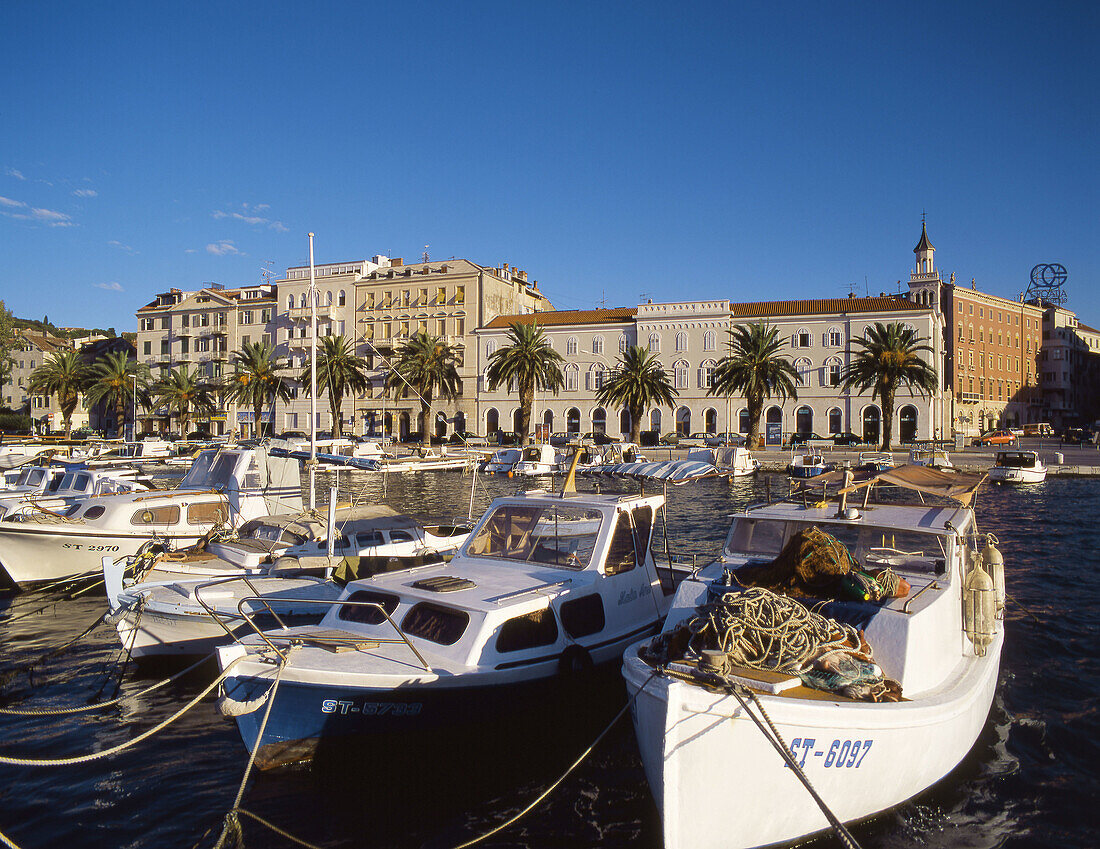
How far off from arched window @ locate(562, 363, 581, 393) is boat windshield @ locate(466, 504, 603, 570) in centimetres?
6671

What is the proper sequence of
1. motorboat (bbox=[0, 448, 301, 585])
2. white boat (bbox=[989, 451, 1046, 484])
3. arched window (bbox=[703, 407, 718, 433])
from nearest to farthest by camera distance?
motorboat (bbox=[0, 448, 301, 585]) → white boat (bbox=[989, 451, 1046, 484]) → arched window (bbox=[703, 407, 718, 433])

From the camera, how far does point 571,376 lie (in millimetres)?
78375

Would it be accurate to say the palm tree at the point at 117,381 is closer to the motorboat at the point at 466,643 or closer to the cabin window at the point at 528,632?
the motorboat at the point at 466,643

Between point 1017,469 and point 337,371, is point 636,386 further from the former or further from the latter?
point 1017,469

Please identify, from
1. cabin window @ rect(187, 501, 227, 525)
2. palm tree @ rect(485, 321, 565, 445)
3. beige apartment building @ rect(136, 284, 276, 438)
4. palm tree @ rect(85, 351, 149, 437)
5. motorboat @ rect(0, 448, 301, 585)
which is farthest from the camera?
beige apartment building @ rect(136, 284, 276, 438)

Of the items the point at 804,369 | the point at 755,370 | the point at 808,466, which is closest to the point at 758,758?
the point at 808,466

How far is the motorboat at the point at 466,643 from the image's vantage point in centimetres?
820

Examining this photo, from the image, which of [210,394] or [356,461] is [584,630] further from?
[210,394]

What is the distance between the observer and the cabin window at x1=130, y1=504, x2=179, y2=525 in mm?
19500

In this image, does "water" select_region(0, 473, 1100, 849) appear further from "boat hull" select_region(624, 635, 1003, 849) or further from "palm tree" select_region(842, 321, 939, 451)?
"palm tree" select_region(842, 321, 939, 451)

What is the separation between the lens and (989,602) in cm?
926

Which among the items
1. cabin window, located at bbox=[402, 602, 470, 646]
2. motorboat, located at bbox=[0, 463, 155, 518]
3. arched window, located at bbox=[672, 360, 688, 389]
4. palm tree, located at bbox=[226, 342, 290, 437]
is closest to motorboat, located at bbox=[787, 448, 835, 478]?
arched window, located at bbox=[672, 360, 688, 389]

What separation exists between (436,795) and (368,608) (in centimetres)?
237

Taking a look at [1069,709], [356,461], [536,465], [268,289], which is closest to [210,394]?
[268,289]
